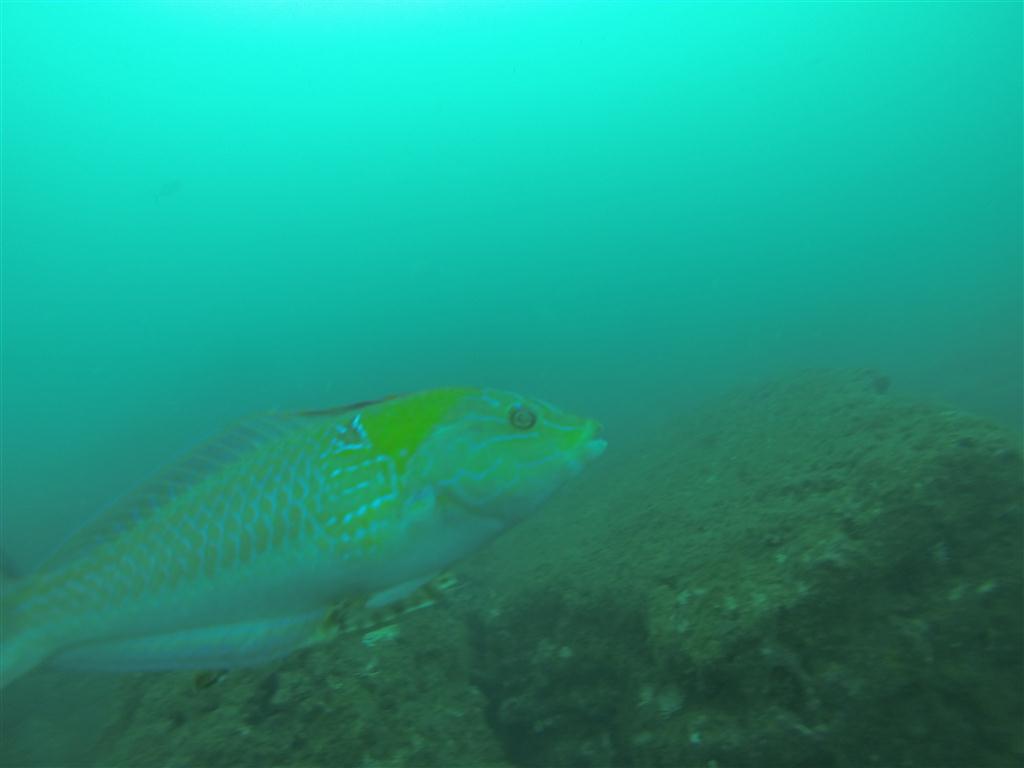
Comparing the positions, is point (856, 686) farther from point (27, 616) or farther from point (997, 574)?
point (27, 616)

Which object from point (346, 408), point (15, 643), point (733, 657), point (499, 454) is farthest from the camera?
point (733, 657)

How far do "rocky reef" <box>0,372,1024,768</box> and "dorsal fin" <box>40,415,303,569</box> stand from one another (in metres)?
0.72

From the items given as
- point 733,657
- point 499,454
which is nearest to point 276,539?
point 499,454

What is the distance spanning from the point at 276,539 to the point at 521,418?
2.56 feet

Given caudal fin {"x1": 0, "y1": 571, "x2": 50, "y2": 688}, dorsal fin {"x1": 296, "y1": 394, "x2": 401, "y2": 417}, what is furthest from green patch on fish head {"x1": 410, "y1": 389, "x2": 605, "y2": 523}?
caudal fin {"x1": 0, "y1": 571, "x2": 50, "y2": 688}

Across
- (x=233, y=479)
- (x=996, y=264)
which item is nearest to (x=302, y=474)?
(x=233, y=479)

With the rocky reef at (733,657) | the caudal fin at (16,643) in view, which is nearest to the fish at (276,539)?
the caudal fin at (16,643)

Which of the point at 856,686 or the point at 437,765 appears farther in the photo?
the point at 437,765

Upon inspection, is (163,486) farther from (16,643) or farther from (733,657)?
(733,657)

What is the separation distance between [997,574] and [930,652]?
48 centimetres

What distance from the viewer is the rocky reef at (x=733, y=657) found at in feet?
7.09

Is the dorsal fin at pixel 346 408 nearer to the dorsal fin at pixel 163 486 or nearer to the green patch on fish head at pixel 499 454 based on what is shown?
the dorsal fin at pixel 163 486

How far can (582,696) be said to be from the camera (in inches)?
117

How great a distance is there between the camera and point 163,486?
155 cm
